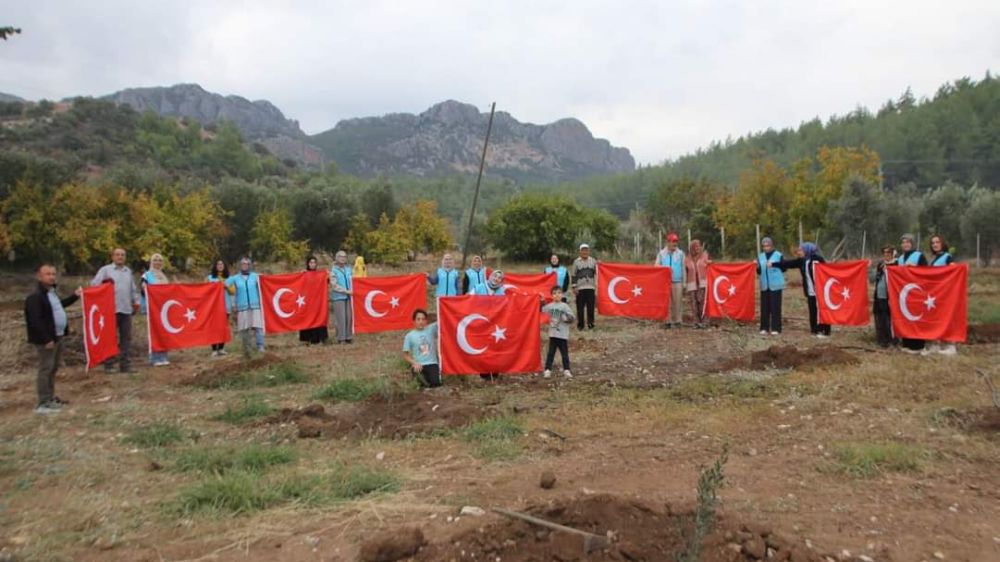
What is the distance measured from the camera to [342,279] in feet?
43.1

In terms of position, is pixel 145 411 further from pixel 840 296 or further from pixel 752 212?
pixel 752 212

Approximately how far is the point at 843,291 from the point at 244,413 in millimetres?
10243

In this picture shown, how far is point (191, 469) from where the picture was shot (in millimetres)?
5723

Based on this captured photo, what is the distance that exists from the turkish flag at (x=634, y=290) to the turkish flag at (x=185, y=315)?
7874 mm

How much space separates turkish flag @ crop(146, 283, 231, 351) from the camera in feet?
37.5

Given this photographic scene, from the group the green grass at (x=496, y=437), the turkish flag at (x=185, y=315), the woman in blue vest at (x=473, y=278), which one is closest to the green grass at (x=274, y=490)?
the green grass at (x=496, y=437)

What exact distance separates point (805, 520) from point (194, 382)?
322 inches

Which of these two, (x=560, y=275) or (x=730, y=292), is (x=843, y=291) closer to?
(x=730, y=292)

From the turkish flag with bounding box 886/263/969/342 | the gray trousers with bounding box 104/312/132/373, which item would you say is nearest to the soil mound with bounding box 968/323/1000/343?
the turkish flag with bounding box 886/263/969/342

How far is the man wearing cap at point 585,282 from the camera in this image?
13461mm

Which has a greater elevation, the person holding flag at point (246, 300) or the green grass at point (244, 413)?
the person holding flag at point (246, 300)

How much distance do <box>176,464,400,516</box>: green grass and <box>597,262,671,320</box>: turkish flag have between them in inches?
406

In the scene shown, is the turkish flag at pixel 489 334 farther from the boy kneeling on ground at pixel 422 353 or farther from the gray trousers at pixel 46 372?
the gray trousers at pixel 46 372

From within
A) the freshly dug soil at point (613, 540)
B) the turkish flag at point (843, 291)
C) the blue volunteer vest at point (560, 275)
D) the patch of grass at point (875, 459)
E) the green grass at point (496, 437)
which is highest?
the blue volunteer vest at point (560, 275)
